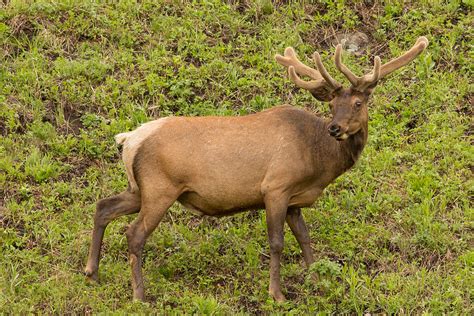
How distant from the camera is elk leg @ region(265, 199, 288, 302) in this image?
31.3ft

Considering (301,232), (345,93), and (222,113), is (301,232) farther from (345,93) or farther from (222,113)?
(222,113)

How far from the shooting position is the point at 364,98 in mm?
9547

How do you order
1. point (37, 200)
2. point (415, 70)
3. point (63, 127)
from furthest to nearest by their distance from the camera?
1. point (415, 70)
2. point (63, 127)
3. point (37, 200)

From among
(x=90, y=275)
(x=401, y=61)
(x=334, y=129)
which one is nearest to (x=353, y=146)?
(x=334, y=129)

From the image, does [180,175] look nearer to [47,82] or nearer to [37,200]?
[37,200]

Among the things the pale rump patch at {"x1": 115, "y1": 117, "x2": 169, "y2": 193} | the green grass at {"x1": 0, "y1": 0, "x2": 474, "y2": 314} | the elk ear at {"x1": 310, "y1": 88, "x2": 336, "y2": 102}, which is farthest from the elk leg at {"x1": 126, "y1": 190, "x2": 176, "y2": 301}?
the elk ear at {"x1": 310, "y1": 88, "x2": 336, "y2": 102}

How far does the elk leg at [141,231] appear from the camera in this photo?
31.4 ft

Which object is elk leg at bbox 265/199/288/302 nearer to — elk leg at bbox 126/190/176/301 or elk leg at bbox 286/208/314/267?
elk leg at bbox 286/208/314/267

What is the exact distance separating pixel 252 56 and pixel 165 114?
1613mm

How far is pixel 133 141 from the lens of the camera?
9.73m

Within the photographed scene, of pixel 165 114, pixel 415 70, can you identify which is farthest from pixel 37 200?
pixel 415 70

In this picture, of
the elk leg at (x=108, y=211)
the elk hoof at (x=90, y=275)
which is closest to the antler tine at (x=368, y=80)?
the elk leg at (x=108, y=211)

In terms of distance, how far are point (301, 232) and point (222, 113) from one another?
2.76 meters

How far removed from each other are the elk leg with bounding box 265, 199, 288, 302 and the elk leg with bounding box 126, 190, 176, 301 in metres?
0.96
